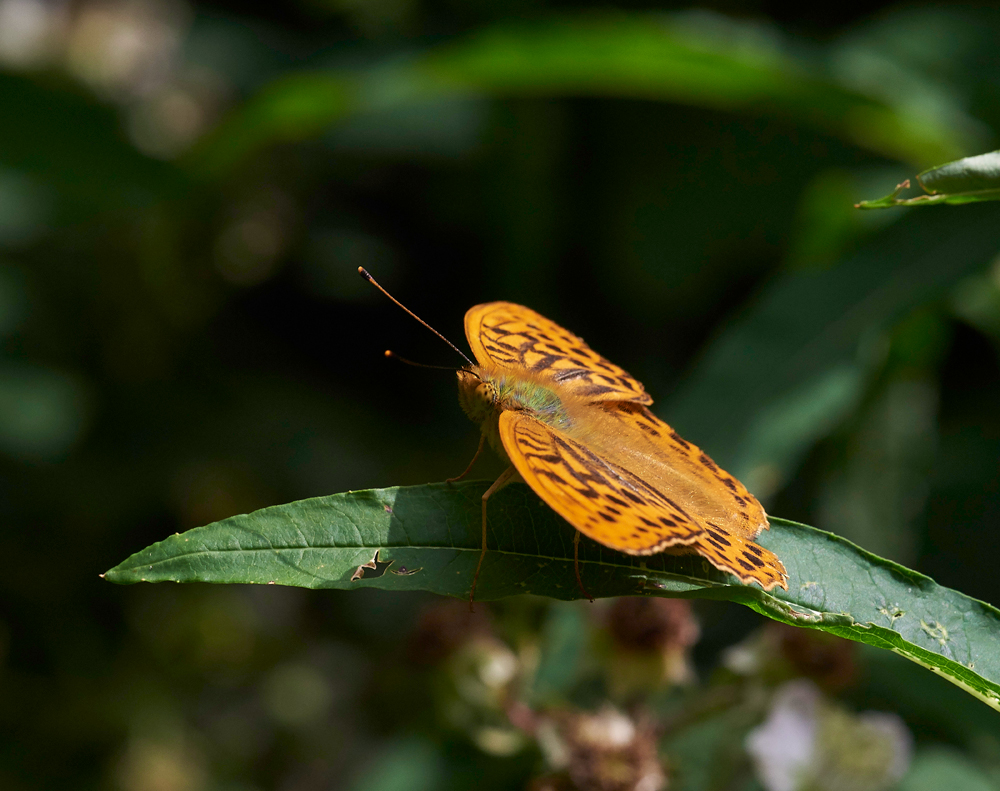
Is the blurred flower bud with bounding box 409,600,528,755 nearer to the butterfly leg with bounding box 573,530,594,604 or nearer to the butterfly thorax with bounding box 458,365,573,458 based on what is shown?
the butterfly thorax with bounding box 458,365,573,458

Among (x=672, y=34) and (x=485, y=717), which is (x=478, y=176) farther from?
A: (x=485, y=717)

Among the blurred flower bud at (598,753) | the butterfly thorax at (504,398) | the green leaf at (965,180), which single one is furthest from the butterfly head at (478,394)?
the green leaf at (965,180)

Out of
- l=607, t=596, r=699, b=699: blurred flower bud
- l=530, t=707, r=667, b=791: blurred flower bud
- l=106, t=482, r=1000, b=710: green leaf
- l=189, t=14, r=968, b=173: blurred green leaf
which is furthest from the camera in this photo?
l=189, t=14, r=968, b=173: blurred green leaf

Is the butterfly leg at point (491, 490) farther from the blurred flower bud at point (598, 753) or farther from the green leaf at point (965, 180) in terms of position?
the green leaf at point (965, 180)

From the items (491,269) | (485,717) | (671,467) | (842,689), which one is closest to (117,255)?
(491,269)

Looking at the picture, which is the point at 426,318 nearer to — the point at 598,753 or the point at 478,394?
the point at 478,394

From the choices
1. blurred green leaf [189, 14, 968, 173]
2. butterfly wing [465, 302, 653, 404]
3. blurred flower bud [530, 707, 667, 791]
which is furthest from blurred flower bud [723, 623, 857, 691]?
blurred green leaf [189, 14, 968, 173]

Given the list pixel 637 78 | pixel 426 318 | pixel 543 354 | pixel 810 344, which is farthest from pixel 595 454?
pixel 426 318
